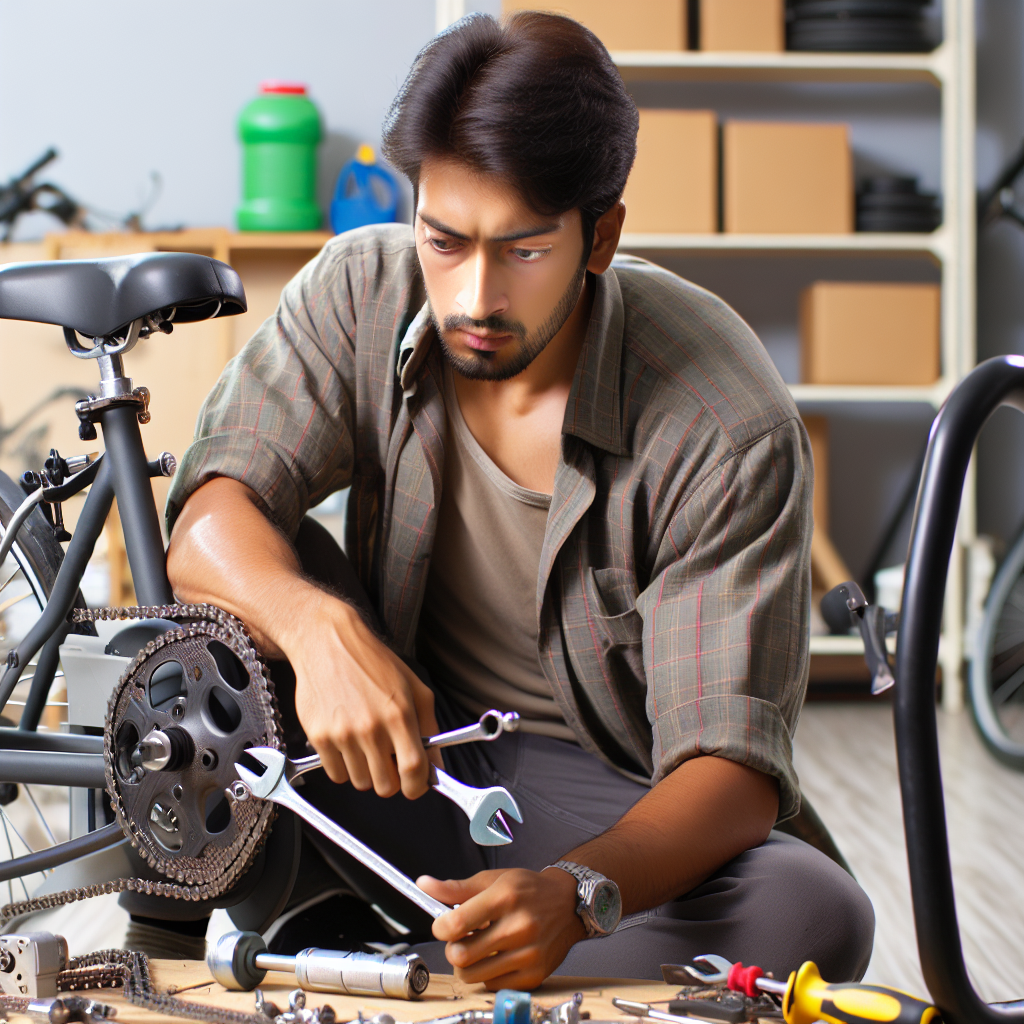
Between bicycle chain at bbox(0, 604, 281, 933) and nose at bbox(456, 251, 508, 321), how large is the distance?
340 millimetres

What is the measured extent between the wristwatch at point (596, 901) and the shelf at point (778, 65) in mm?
2751

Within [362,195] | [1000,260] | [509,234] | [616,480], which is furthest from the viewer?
[1000,260]

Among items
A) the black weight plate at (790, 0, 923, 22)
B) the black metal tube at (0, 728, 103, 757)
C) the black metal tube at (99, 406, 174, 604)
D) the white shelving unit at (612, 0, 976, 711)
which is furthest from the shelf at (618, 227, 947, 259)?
the black metal tube at (0, 728, 103, 757)

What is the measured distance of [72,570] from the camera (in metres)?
1.12

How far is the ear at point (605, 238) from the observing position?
3.63 ft

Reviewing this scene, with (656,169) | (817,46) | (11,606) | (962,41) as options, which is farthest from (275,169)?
(11,606)

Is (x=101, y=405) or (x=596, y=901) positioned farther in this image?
(x=101, y=405)

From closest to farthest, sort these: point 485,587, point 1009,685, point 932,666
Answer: point 932,666 → point 485,587 → point 1009,685

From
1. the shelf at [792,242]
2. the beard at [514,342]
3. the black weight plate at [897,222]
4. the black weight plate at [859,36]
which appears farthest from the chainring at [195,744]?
the black weight plate at [859,36]

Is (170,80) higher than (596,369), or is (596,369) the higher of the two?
(170,80)

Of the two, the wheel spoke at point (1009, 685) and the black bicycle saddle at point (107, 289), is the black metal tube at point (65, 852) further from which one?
the wheel spoke at point (1009, 685)

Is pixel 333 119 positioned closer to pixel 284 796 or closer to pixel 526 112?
pixel 526 112

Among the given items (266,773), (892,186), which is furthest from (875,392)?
(266,773)

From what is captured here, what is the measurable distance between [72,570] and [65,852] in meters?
0.27
